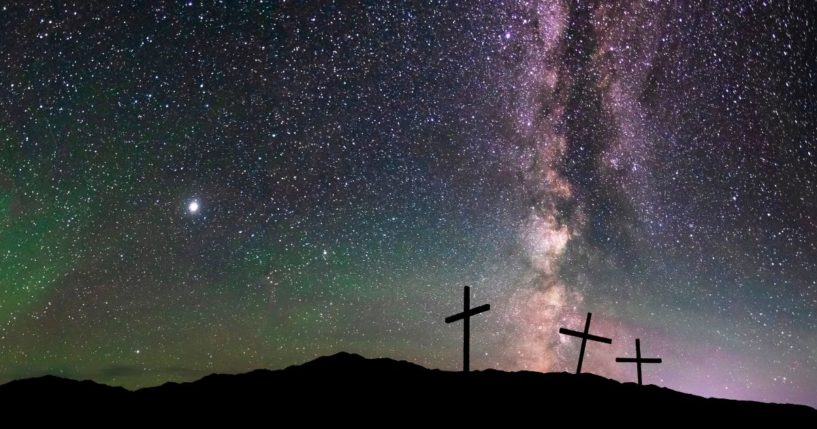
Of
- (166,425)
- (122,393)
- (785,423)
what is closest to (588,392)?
(785,423)

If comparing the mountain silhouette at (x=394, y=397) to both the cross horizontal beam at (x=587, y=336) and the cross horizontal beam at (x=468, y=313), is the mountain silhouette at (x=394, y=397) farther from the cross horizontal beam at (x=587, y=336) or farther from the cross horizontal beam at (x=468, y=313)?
the cross horizontal beam at (x=587, y=336)

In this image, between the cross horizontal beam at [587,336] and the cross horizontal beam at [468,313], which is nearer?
the cross horizontal beam at [468,313]

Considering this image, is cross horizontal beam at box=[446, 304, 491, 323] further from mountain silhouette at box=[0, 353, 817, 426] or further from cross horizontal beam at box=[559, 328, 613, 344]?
cross horizontal beam at box=[559, 328, 613, 344]

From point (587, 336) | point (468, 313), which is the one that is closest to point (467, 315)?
point (468, 313)

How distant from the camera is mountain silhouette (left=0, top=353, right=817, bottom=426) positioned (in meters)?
12.1

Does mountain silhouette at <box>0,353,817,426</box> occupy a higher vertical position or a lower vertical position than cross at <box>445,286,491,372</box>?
lower

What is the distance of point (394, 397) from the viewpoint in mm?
12805

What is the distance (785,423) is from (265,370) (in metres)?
14.8

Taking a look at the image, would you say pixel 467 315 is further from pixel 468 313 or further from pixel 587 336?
pixel 587 336

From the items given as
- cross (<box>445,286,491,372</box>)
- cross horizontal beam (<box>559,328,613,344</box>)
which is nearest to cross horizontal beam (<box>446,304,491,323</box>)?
cross (<box>445,286,491,372</box>)

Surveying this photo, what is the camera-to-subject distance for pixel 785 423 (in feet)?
45.6

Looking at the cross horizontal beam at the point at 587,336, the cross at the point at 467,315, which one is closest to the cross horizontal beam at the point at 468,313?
the cross at the point at 467,315

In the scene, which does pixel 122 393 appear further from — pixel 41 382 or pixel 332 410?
pixel 332 410

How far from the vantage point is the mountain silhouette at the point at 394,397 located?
12.1m
